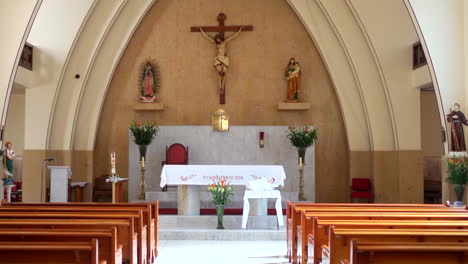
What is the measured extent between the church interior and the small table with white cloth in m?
A: 0.03

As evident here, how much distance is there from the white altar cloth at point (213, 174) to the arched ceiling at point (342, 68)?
3983 millimetres

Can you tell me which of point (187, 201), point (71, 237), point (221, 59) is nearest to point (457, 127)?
point (187, 201)

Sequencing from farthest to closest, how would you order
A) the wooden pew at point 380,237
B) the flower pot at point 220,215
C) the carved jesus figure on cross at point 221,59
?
the carved jesus figure on cross at point 221,59 → the flower pot at point 220,215 → the wooden pew at point 380,237

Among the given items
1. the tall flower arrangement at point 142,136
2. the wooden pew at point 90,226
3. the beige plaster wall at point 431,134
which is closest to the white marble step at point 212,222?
the tall flower arrangement at point 142,136

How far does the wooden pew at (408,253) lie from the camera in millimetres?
3643

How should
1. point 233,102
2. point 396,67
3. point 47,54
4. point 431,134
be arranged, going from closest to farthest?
1. point 396,67
2. point 47,54
3. point 233,102
4. point 431,134

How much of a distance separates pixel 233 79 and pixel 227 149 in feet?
6.22

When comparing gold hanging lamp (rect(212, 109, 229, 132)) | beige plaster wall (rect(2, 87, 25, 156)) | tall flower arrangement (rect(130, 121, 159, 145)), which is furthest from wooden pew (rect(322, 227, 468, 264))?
beige plaster wall (rect(2, 87, 25, 156))

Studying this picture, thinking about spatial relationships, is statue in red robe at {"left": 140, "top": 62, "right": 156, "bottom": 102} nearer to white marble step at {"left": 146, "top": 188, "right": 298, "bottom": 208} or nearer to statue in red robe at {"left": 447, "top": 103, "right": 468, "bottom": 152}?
white marble step at {"left": 146, "top": 188, "right": 298, "bottom": 208}

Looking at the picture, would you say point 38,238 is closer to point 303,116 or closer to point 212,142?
point 212,142

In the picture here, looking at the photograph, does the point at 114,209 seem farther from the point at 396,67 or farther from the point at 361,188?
the point at 396,67

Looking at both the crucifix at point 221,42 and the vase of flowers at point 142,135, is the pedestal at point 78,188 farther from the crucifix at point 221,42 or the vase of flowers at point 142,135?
the crucifix at point 221,42

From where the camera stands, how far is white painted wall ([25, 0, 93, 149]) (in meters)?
13.0

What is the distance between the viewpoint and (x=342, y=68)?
14.0m
